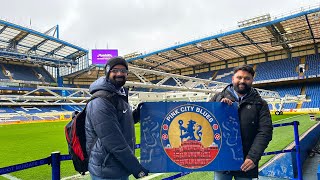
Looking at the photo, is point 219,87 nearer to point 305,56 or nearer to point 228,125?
point 228,125

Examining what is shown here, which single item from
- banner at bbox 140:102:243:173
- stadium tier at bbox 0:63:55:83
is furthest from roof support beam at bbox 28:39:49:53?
banner at bbox 140:102:243:173

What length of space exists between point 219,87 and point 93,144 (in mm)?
15454

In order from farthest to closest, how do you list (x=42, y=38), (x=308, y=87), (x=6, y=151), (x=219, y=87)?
(x=42, y=38) → (x=308, y=87) → (x=219, y=87) → (x=6, y=151)

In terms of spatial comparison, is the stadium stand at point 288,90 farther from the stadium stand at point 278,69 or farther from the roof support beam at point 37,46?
the roof support beam at point 37,46

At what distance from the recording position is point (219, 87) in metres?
16.9

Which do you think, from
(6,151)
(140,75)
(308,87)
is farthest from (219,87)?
(308,87)

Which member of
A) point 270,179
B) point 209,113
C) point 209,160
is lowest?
point 270,179

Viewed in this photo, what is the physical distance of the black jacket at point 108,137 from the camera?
6.54ft

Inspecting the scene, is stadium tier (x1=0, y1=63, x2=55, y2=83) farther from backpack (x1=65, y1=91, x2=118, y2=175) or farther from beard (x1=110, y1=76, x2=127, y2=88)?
beard (x1=110, y1=76, x2=127, y2=88)

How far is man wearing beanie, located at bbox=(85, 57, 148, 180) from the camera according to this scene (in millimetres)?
1998

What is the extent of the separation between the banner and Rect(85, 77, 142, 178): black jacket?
0.45 m

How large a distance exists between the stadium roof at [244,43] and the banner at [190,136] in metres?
30.0

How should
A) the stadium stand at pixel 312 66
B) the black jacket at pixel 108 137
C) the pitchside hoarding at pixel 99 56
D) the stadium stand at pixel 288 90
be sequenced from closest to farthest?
the black jacket at pixel 108 137
the stadium stand at pixel 312 66
the stadium stand at pixel 288 90
the pitchside hoarding at pixel 99 56

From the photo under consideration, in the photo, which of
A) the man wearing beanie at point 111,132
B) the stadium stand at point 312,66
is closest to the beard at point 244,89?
the man wearing beanie at point 111,132
